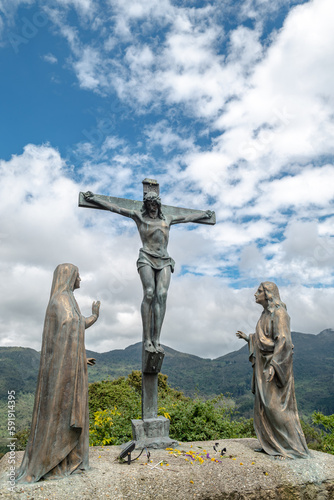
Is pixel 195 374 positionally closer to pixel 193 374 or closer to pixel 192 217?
pixel 193 374

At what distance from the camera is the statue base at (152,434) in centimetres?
641

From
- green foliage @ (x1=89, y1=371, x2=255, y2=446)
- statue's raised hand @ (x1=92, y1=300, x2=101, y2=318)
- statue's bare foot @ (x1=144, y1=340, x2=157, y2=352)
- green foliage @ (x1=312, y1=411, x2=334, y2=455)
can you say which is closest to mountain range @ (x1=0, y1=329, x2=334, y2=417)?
green foliage @ (x1=89, y1=371, x2=255, y2=446)

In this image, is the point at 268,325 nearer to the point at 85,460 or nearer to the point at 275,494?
the point at 275,494

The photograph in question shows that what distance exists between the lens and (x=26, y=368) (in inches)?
2458

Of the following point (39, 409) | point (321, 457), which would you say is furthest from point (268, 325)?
point (39, 409)

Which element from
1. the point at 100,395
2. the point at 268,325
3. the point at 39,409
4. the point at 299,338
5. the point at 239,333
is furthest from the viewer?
the point at 299,338

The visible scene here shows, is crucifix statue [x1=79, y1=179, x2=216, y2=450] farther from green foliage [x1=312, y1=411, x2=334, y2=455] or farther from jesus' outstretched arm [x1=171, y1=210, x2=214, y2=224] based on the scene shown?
green foliage [x1=312, y1=411, x2=334, y2=455]

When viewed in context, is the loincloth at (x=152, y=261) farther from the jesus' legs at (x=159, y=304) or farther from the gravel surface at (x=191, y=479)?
the gravel surface at (x=191, y=479)

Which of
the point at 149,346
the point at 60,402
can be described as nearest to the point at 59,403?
the point at 60,402

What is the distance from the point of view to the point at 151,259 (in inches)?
292

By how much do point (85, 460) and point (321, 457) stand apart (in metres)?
3.86

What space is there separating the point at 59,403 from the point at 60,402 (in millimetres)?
17

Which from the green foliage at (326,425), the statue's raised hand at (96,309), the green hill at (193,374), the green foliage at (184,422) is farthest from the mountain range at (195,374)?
the statue's raised hand at (96,309)

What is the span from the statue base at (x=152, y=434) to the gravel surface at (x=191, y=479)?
280 mm
